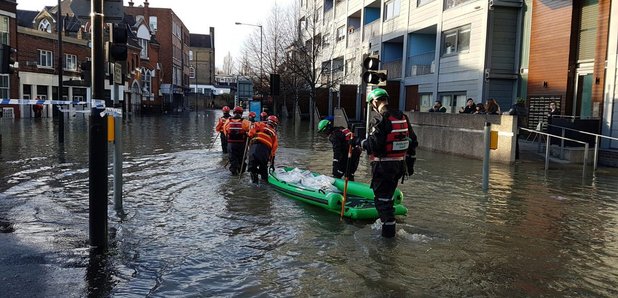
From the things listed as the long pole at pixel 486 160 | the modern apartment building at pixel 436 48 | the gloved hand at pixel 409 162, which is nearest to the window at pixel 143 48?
the modern apartment building at pixel 436 48

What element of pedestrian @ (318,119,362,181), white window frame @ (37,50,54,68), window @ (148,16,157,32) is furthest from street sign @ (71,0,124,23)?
window @ (148,16,157,32)

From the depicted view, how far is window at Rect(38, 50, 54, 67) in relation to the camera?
40875 mm

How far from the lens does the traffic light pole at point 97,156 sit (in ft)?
18.1

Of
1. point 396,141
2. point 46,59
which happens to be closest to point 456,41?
point 396,141

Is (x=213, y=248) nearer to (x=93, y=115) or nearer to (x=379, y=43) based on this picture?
(x=93, y=115)

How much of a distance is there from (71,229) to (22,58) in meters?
37.7

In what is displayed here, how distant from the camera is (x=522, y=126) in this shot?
15.8 metres

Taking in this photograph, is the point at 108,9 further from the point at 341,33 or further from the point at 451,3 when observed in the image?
the point at 341,33

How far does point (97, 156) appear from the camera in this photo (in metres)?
5.55

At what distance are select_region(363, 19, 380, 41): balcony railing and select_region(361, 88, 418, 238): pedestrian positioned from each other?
95.8ft

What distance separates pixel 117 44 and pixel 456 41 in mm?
21190

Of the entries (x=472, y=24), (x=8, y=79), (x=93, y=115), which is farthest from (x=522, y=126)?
(x=8, y=79)

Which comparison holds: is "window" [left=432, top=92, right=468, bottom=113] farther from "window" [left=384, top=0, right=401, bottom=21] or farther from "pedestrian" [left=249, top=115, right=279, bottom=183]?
"pedestrian" [left=249, top=115, right=279, bottom=183]

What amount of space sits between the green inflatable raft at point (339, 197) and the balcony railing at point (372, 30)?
89.4ft
